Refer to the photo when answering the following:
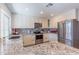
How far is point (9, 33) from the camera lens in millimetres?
2287

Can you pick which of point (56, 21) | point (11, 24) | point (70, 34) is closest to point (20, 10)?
point (11, 24)

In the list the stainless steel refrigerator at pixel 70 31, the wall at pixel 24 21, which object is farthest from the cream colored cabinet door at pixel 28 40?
the stainless steel refrigerator at pixel 70 31

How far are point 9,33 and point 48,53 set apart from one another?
1.07m

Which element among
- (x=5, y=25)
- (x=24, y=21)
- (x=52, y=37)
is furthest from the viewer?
(x=24, y=21)

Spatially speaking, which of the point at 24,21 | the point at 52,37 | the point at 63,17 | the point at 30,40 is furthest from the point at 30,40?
the point at 63,17

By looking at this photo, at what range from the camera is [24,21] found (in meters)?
2.49

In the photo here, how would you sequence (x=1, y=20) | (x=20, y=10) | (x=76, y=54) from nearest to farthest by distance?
1. (x=76, y=54)
2. (x=1, y=20)
3. (x=20, y=10)

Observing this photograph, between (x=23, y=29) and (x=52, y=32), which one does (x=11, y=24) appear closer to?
(x=23, y=29)

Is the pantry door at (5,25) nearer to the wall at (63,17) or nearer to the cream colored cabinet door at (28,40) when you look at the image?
the cream colored cabinet door at (28,40)

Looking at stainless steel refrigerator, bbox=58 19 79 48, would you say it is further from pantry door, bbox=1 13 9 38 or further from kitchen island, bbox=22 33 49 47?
pantry door, bbox=1 13 9 38

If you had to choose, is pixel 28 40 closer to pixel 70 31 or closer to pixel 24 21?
pixel 24 21

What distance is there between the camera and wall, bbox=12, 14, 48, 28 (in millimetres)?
2385

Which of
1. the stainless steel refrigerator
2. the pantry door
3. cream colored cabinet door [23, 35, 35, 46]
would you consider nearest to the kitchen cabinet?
the stainless steel refrigerator

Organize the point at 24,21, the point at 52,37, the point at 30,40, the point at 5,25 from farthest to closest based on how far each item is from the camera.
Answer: the point at 24,21, the point at 5,25, the point at 52,37, the point at 30,40
